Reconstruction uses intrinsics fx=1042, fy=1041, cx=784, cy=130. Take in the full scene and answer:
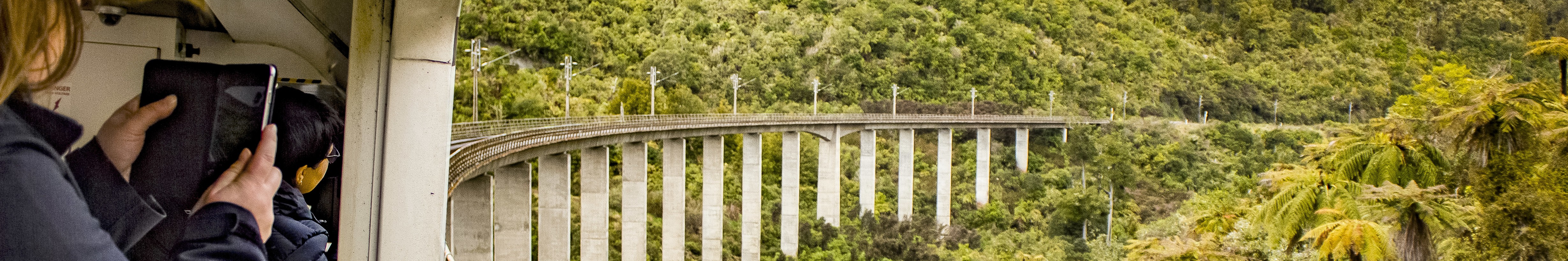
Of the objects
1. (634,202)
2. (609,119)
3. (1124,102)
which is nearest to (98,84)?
(634,202)

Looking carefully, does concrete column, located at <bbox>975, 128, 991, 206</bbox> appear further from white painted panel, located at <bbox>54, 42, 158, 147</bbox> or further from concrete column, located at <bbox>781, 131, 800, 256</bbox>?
white painted panel, located at <bbox>54, 42, 158, 147</bbox>

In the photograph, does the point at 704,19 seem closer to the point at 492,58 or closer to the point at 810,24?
the point at 810,24

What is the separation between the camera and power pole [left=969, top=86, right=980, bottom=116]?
224 ft

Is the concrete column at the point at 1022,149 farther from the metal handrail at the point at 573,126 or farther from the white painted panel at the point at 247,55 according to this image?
the white painted panel at the point at 247,55

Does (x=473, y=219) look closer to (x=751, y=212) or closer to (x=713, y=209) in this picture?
(x=713, y=209)

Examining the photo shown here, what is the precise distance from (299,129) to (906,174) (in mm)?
50722

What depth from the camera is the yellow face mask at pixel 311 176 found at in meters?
3.02

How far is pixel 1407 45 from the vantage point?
346 feet

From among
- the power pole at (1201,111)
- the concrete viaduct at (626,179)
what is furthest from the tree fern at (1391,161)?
the power pole at (1201,111)

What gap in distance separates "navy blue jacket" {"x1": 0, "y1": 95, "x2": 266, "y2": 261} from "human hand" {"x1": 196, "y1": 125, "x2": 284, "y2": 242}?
362 millimetres

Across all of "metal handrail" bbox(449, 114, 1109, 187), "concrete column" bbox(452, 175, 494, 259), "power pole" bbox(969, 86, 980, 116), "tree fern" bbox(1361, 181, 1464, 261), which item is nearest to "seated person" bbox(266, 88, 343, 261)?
"metal handrail" bbox(449, 114, 1109, 187)

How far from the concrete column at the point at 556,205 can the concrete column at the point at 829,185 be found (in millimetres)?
18833

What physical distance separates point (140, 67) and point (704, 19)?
220 ft

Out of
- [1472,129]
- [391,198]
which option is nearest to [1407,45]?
[1472,129]
